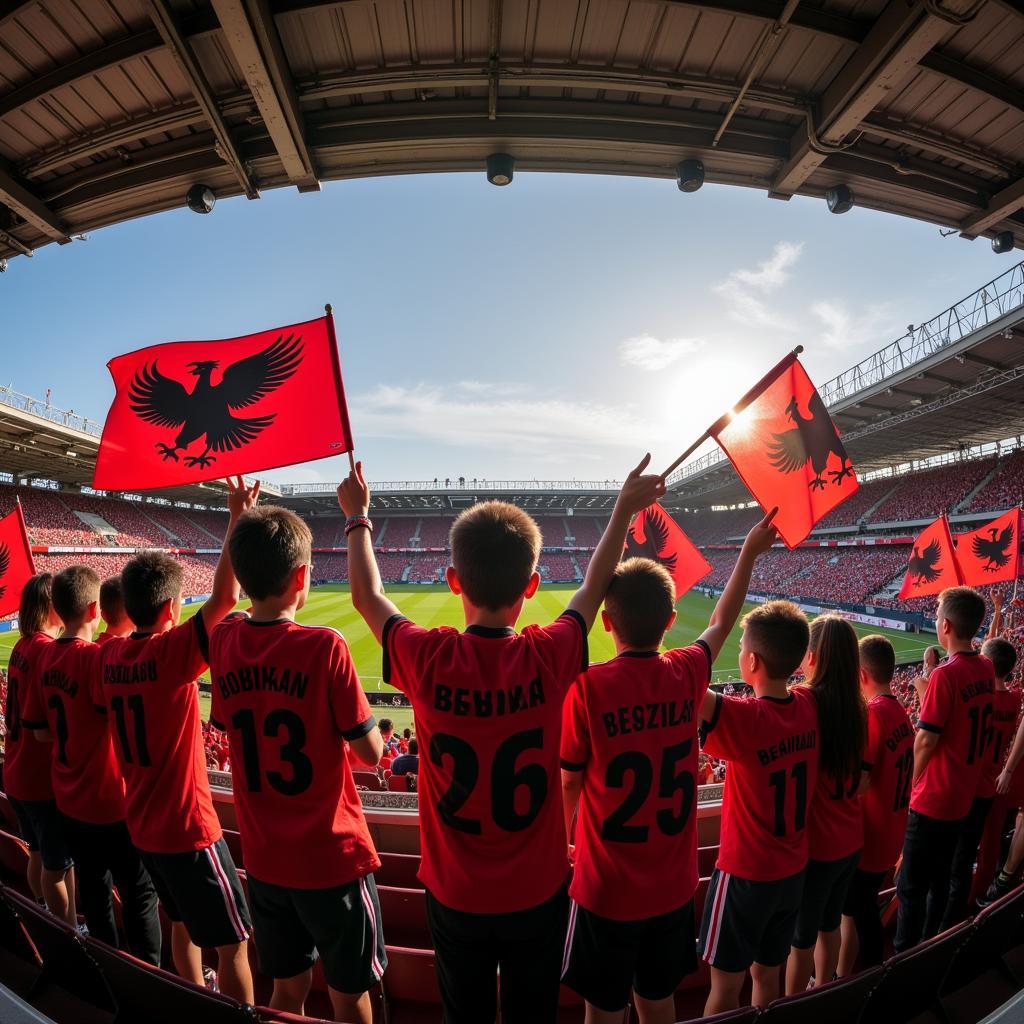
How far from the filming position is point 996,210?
12.7 feet

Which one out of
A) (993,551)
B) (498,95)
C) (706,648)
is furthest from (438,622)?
(706,648)

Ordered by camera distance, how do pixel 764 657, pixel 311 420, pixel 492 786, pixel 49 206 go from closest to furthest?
pixel 492 786, pixel 764 657, pixel 311 420, pixel 49 206

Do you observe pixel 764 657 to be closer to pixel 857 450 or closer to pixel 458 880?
pixel 458 880

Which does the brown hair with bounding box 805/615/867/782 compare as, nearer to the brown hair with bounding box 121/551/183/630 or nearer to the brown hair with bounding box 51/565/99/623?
the brown hair with bounding box 121/551/183/630

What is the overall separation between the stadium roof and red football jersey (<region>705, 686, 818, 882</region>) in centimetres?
343

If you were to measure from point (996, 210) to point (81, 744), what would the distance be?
7.03 m

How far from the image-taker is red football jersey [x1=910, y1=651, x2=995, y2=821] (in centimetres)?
304

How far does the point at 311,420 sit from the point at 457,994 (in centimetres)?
289

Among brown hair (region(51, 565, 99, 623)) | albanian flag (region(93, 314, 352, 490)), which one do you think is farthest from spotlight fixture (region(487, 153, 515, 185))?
brown hair (region(51, 565, 99, 623))

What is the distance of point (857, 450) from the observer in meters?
29.9

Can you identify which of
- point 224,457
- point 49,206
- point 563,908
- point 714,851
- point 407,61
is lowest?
point 714,851

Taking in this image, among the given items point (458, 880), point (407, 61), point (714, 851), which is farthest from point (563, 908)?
point (407, 61)

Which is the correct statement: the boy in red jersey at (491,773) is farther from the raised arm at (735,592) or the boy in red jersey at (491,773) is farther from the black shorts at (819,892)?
the black shorts at (819,892)

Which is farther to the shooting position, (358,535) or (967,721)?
(967,721)
